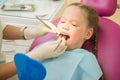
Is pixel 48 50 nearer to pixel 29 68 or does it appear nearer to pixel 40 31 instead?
pixel 40 31

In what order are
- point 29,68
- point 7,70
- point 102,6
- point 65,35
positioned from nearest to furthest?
point 29,68 < point 7,70 < point 65,35 < point 102,6

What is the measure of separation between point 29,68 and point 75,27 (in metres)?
0.71

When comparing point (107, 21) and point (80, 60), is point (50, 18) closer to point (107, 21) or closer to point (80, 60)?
point (107, 21)

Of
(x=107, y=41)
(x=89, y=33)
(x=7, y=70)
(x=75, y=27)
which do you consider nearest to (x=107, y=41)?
(x=107, y=41)

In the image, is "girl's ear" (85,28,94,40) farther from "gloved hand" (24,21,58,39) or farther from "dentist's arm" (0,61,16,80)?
"dentist's arm" (0,61,16,80)

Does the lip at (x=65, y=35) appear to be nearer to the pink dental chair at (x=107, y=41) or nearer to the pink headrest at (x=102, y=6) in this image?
the pink dental chair at (x=107, y=41)

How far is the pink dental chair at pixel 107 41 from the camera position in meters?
1.32

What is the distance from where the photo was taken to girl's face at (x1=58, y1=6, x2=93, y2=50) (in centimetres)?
132

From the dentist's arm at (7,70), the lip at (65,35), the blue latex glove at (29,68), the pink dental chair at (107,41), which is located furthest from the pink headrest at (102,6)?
the blue latex glove at (29,68)

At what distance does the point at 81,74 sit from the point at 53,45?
225mm

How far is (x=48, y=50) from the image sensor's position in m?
1.20

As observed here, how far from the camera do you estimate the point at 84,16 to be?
1.37 m

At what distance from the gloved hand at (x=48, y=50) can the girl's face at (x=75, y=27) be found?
80 millimetres

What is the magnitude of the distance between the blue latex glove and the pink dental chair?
723 mm
